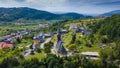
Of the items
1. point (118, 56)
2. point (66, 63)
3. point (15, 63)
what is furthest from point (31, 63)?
point (118, 56)

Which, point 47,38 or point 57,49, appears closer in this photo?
point 57,49

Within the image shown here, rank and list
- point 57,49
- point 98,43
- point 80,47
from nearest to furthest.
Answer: point 57,49 < point 80,47 < point 98,43

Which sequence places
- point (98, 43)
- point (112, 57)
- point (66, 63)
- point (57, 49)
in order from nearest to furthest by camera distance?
point (66, 63), point (112, 57), point (57, 49), point (98, 43)

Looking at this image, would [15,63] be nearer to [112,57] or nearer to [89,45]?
[112,57]

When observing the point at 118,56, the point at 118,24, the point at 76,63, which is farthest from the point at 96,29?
the point at 76,63

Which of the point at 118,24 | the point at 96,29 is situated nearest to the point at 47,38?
the point at 96,29

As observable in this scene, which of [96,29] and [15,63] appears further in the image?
[96,29]

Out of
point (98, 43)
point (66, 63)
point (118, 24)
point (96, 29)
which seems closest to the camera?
point (66, 63)

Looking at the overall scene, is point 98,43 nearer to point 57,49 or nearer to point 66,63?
point 57,49

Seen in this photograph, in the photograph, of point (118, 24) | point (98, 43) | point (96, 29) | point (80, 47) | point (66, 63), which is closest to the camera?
point (66, 63)
